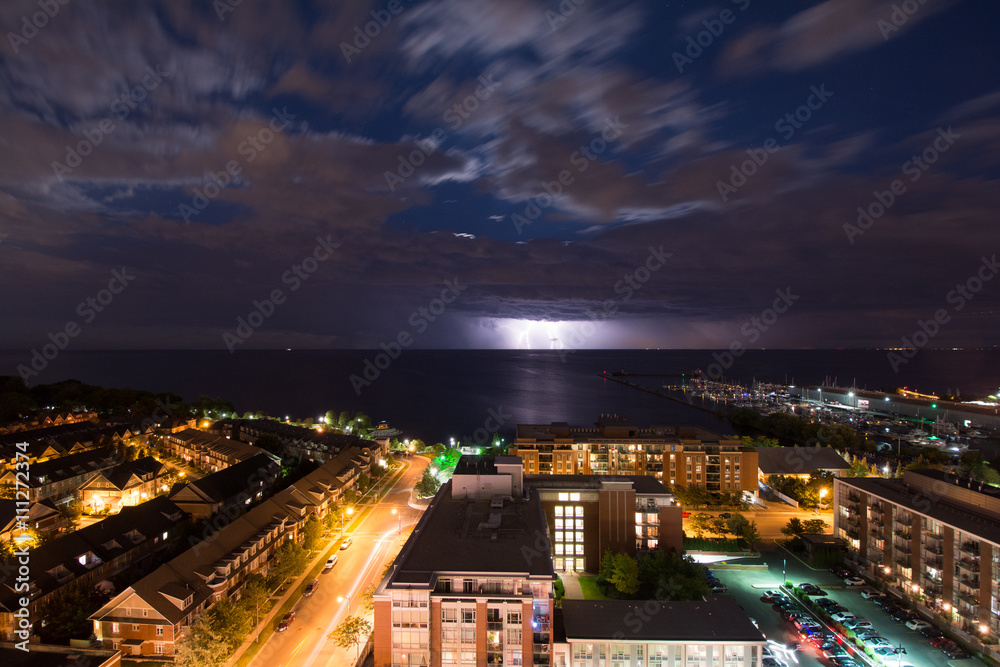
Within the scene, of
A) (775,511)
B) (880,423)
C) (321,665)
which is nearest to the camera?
(321,665)

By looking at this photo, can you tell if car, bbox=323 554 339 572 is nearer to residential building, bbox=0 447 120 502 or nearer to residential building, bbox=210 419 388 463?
residential building, bbox=210 419 388 463

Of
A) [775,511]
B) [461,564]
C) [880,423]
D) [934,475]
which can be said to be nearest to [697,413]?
[880,423]

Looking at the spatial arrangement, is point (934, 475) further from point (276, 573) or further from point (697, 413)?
point (697, 413)

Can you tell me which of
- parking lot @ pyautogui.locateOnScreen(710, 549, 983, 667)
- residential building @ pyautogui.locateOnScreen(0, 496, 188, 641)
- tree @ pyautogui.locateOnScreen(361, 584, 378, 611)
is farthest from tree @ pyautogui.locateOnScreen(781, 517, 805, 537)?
residential building @ pyautogui.locateOnScreen(0, 496, 188, 641)

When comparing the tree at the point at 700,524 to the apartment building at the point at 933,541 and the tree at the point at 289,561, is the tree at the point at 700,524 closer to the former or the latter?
the apartment building at the point at 933,541

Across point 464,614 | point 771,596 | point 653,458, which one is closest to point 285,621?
point 464,614

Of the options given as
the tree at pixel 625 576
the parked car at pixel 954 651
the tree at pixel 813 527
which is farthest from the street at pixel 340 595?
the tree at pixel 813 527

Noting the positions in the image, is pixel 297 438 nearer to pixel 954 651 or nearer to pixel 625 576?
pixel 625 576
